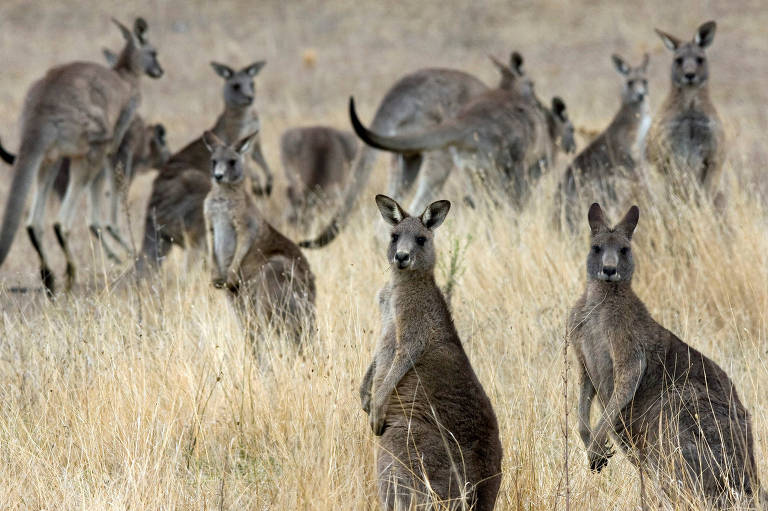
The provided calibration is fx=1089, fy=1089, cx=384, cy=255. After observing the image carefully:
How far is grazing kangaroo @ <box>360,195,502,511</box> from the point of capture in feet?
11.4

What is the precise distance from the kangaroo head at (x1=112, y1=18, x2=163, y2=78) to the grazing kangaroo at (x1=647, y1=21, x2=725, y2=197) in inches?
190

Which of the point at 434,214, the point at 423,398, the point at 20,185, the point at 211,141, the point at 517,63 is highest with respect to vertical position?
the point at 517,63

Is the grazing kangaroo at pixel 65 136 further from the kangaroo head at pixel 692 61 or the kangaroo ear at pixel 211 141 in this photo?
the kangaroo head at pixel 692 61

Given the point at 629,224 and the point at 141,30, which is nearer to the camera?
the point at 629,224

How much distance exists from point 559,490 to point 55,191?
27.1 ft

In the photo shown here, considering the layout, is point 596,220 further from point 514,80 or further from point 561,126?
point 561,126

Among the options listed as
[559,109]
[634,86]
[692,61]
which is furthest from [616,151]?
[559,109]

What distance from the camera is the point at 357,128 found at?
7.11m

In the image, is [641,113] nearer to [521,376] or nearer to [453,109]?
[453,109]

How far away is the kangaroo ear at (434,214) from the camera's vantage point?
4.31m

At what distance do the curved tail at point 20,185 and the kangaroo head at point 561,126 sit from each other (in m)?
4.89

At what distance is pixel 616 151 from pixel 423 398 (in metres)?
5.73

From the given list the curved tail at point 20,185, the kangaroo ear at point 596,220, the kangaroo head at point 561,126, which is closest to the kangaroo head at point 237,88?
the curved tail at point 20,185

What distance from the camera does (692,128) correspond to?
800cm
